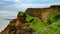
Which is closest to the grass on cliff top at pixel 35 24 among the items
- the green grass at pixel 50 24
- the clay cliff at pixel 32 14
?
the green grass at pixel 50 24

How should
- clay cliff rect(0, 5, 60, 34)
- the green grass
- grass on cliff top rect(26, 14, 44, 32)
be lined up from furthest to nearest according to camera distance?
clay cliff rect(0, 5, 60, 34) < grass on cliff top rect(26, 14, 44, 32) < the green grass

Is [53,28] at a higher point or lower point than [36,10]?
higher

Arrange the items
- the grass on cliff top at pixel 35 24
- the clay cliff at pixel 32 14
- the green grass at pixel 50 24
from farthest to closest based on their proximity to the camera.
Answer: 1. the clay cliff at pixel 32 14
2. the grass on cliff top at pixel 35 24
3. the green grass at pixel 50 24

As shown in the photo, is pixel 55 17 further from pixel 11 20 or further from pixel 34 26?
pixel 11 20

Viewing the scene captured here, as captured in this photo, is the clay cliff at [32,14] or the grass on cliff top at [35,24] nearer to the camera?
the grass on cliff top at [35,24]

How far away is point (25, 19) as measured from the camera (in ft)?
32.2

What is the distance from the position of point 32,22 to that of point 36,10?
7.76 feet

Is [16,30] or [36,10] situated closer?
[16,30]

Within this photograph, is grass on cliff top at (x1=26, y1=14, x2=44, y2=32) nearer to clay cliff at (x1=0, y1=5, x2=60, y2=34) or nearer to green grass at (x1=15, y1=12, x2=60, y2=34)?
green grass at (x1=15, y1=12, x2=60, y2=34)

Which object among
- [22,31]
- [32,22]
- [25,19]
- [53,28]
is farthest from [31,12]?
[53,28]

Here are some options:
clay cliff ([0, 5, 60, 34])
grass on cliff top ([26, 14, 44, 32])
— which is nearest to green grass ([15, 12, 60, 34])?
grass on cliff top ([26, 14, 44, 32])

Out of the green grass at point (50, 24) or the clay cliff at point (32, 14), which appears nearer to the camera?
the green grass at point (50, 24)

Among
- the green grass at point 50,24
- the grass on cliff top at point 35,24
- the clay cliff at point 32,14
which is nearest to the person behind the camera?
the green grass at point 50,24

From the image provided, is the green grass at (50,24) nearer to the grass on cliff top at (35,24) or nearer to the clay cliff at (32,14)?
the grass on cliff top at (35,24)
